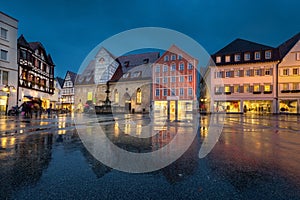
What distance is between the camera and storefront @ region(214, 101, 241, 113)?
36500 millimetres

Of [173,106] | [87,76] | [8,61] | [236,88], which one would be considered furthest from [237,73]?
[87,76]

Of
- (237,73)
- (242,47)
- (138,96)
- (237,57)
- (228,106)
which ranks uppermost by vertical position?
(242,47)

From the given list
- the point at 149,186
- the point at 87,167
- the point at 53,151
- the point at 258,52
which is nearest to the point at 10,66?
the point at 53,151

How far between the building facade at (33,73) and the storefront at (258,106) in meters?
41.2

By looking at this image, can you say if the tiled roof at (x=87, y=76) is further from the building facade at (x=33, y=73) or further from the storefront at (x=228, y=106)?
the storefront at (x=228, y=106)

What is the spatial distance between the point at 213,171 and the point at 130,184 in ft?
6.00

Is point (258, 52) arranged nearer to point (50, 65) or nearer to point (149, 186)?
point (149, 186)

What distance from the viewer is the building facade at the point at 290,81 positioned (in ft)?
107

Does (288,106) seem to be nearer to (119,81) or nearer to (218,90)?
(218,90)

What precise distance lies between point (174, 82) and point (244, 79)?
15.4 metres

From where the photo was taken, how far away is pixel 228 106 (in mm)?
36938

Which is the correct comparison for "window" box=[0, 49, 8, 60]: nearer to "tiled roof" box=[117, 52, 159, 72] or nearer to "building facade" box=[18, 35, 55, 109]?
"building facade" box=[18, 35, 55, 109]

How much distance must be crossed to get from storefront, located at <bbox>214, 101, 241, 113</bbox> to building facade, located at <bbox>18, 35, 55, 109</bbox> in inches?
1430

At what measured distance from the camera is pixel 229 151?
5266mm
